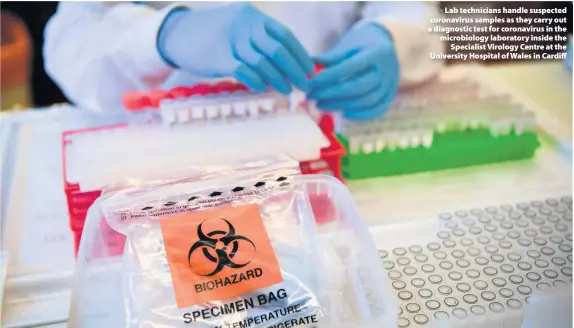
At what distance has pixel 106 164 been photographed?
62 cm

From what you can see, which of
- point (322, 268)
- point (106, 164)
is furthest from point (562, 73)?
point (106, 164)

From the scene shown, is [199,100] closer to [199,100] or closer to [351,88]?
[199,100]

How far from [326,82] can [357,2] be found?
0.18 m

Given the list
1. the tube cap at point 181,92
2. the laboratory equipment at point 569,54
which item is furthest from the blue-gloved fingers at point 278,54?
the laboratory equipment at point 569,54

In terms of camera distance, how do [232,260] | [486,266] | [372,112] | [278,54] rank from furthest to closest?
[372,112], [278,54], [486,266], [232,260]

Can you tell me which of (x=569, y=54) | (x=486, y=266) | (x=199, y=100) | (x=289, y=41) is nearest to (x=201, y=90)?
(x=199, y=100)

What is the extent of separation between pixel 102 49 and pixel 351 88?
0.33 meters

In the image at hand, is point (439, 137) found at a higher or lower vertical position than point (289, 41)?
lower

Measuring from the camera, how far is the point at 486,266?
22.5 inches

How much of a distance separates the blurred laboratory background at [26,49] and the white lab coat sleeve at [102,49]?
0.04ft

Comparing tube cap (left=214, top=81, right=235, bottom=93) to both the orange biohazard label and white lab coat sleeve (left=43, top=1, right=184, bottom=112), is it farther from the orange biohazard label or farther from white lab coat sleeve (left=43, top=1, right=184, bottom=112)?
the orange biohazard label

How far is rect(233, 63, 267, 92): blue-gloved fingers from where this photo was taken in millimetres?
700

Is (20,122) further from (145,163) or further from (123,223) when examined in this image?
(123,223)

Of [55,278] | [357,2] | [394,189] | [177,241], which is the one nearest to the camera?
[177,241]
